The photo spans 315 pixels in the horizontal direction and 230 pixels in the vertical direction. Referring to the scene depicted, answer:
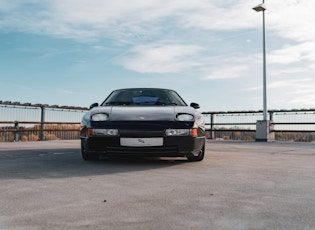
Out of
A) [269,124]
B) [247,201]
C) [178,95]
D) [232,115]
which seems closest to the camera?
[247,201]

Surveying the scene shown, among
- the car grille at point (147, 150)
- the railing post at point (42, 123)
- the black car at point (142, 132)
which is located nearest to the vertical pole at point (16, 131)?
the railing post at point (42, 123)

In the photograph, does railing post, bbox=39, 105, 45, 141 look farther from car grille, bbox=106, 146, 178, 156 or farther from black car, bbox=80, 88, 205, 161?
car grille, bbox=106, 146, 178, 156

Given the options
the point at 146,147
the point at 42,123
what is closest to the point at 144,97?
the point at 146,147

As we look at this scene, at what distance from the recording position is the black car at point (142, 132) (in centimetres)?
505

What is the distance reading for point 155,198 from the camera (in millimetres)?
2994

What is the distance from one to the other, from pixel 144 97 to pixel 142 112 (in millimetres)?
1059

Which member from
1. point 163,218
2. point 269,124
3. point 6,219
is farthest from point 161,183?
point 269,124

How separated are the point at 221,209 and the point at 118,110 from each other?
10.0 ft

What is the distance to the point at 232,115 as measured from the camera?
16.8 m

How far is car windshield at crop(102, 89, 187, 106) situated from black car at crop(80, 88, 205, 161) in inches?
26.9

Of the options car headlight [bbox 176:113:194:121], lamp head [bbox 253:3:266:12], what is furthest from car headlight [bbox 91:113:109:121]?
lamp head [bbox 253:3:266:12]

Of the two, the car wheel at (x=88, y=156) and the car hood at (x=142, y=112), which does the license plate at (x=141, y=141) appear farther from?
the car wheel at (x=88, y=156)

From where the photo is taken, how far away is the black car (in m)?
5.05

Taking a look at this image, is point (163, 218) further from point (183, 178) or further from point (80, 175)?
point (80, 175)
